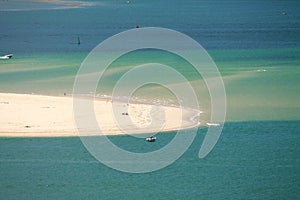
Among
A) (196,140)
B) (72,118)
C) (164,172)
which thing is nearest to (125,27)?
(72,118)

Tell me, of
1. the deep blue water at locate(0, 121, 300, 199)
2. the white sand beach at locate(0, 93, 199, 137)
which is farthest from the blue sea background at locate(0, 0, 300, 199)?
the white sand beach at locate(0, 93, 199, 137)

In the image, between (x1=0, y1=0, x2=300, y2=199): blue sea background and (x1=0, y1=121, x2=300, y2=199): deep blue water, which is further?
(x1=0, y1=0, x2=300, y2=199): blue sea background

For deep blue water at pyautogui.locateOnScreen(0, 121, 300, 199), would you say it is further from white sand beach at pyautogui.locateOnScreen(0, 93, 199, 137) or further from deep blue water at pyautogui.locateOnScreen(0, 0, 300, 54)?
deep blue water at pyautogui.locateOnScreen(0, 0, 300, 54)

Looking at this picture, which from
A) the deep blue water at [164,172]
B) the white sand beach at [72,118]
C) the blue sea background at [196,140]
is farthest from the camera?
the white sand beach at [72,118]

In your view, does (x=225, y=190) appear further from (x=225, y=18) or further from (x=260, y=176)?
(x=225, y=18)

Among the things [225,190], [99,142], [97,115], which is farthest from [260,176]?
[97,115]

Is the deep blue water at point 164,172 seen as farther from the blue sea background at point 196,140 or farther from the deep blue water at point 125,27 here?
the deep blue water at point 125,27

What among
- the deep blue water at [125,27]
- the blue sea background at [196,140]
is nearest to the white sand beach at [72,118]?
the blue sea background at [196,140]
